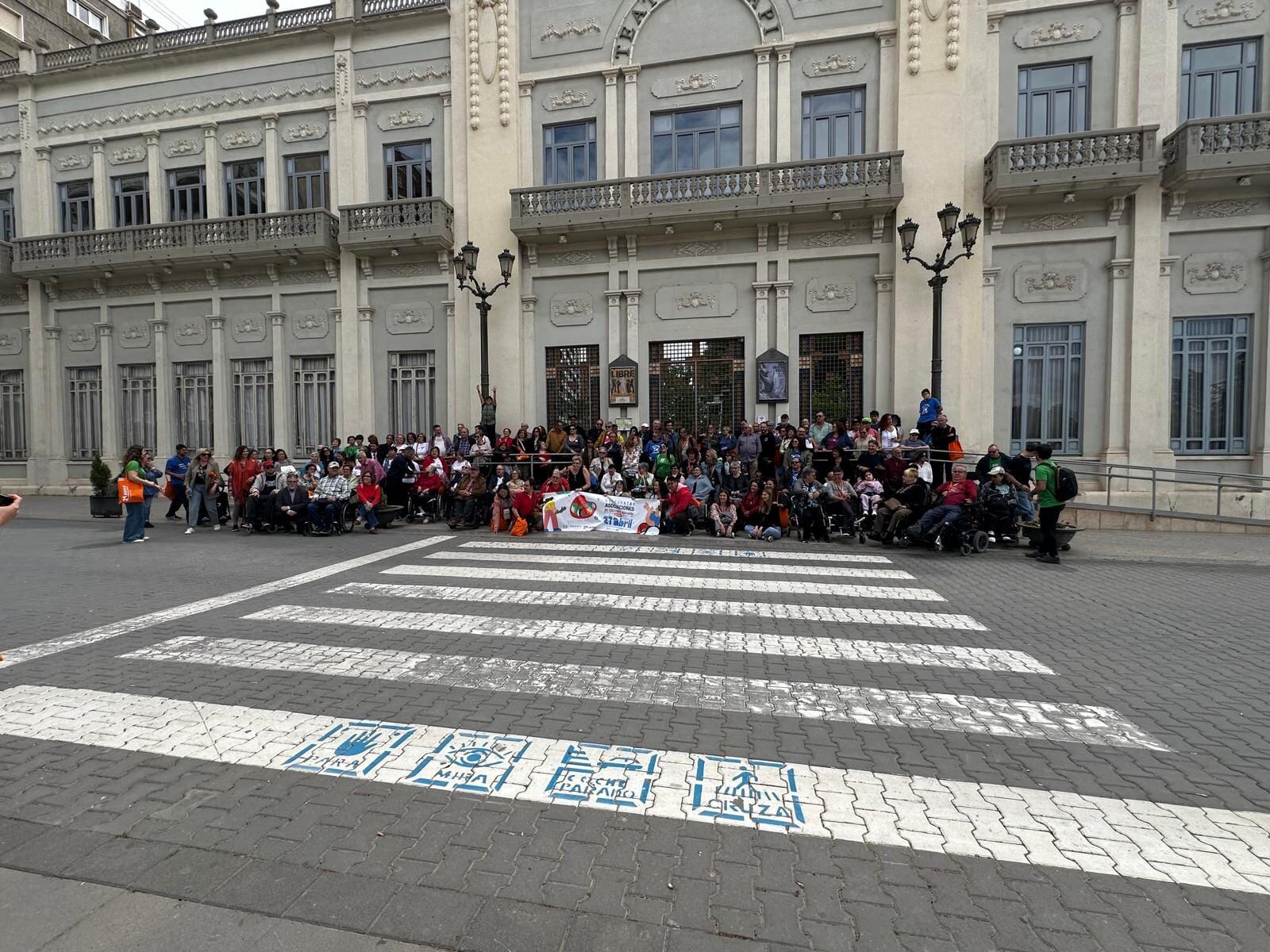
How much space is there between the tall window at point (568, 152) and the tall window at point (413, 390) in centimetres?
633

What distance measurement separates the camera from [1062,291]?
16062 millimetres

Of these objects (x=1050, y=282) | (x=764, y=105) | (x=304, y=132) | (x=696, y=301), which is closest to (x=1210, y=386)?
(x=1050, y=282)

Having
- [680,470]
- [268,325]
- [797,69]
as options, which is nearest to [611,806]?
[680,470]

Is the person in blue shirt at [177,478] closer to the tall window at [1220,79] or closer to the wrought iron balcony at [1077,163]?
the wrought iron balcony at [1077,163]

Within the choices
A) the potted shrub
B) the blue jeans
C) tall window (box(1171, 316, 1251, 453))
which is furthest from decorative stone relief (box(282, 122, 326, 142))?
tall window (box(1171, 316, 1251, 453))

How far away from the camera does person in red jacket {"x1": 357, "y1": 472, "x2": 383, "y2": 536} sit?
1359 cm

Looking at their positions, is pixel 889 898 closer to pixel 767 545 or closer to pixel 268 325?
pixel 767 545

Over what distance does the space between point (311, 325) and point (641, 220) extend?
10.8 m

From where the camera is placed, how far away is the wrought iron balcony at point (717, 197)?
16109mm

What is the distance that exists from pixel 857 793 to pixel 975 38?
19.1m

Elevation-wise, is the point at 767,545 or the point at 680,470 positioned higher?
the point at 680,470

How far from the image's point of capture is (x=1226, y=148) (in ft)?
47.5

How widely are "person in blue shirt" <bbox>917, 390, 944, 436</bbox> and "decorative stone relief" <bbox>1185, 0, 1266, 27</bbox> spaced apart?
1052 cm

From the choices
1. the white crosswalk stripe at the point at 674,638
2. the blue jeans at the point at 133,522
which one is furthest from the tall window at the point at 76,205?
the white crosswalk stripe at the point at 674,638
